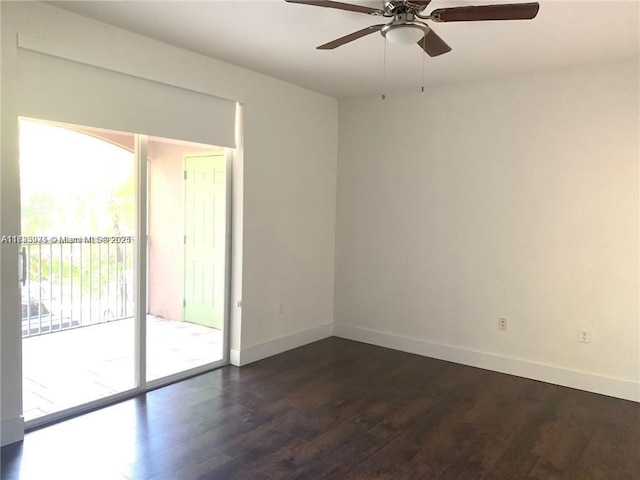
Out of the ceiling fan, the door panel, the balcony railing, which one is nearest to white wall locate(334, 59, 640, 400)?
the door panel

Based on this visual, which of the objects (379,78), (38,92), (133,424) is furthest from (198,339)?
(379,78)

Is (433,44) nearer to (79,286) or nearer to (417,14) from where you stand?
(417,14)

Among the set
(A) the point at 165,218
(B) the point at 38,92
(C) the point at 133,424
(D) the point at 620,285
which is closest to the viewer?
(B) the point at 38,92

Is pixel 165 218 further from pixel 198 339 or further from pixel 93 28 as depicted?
pixel 93 28

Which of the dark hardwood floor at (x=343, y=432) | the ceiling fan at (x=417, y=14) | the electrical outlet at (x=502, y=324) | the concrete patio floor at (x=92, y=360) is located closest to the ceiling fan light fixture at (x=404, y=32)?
the ceiling fan at (x=417, y=14)

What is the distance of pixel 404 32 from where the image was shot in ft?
Result: 8.01

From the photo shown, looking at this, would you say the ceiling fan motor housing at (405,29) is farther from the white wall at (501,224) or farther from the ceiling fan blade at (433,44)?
the white wall at (501,224)

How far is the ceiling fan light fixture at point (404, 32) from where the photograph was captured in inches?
95.0

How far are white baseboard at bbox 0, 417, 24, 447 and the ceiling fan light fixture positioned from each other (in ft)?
10.2

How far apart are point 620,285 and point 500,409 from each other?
1.40 metres

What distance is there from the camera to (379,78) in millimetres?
4238

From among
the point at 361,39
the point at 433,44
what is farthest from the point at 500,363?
the point at 361,39

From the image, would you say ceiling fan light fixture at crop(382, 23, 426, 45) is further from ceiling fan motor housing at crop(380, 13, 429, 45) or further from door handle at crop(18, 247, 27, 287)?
door handle at crop(18, 247, 27, 287)

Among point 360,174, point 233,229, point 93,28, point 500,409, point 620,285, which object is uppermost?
point 93,28
